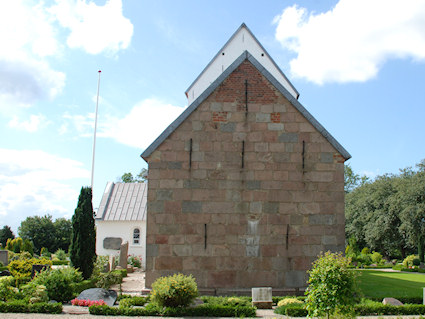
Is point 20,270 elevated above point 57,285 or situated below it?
above

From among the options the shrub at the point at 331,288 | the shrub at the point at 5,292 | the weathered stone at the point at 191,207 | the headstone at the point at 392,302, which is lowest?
the headstone at the point at 392,302

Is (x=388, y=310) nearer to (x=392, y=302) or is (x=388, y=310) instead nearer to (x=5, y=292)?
(x=392, y=302)

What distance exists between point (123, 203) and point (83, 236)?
10.7m

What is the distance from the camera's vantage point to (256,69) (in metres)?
11.9

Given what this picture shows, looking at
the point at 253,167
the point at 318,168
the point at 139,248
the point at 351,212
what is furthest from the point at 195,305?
the point at 351,212

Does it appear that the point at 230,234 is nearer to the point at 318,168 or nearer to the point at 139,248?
the point at 318,168

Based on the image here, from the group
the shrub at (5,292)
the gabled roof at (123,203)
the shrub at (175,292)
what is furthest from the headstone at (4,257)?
the shrub at (175,292)

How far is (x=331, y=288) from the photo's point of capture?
25.3 ft

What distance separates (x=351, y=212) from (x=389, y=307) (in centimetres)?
3475

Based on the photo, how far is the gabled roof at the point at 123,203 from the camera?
2500 cm

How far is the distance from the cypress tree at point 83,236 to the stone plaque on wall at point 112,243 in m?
8.79

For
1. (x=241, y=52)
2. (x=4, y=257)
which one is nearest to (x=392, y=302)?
(x=241, y=52)

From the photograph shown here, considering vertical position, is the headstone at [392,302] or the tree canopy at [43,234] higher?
the tree canopy at [43,234]

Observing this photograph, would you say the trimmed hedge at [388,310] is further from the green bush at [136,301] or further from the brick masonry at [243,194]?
the green bush at [136,301]
